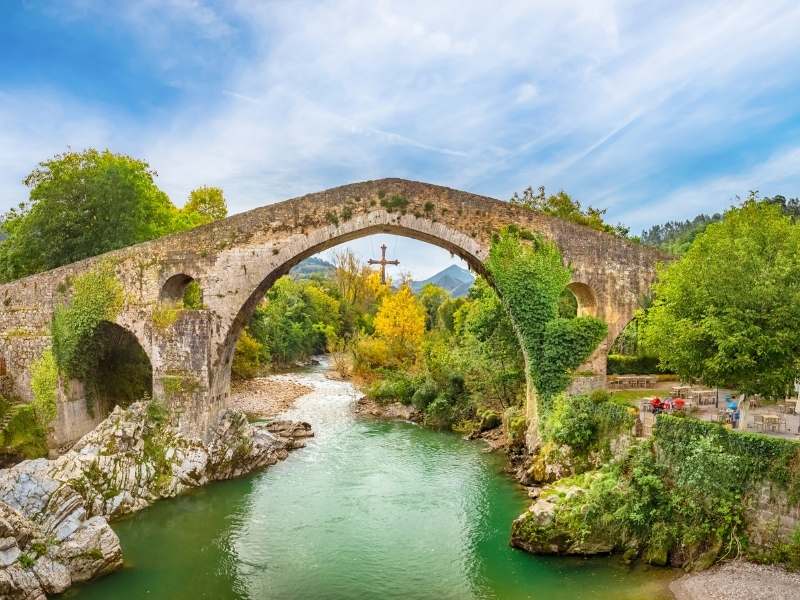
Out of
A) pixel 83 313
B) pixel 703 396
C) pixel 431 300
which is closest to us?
pixel 703 396

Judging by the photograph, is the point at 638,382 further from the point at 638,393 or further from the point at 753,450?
the point at 753,450

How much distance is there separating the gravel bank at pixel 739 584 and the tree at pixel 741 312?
3176mm

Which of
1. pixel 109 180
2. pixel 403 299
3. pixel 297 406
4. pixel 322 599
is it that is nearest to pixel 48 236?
pixel 109 180

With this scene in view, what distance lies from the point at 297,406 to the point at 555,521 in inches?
633

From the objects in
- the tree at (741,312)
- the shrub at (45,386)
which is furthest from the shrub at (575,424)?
the shrub at (45,386)

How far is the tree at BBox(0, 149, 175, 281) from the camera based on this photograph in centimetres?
2191

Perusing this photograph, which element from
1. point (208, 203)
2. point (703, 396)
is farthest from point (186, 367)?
point (208, 203)

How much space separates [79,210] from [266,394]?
435 inches

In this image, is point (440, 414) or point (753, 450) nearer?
point (753, 450)

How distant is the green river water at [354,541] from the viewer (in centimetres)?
1027

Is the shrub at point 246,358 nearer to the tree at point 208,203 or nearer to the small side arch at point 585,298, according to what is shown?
the tree at point 208,203

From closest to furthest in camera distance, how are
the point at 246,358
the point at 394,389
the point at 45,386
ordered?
the point at 45,386 < the point at 394,389 < the point at 246,358

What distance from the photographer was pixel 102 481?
45.8 feet

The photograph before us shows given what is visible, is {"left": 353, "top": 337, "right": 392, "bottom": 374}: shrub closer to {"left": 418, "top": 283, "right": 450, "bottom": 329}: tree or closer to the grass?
{"left": 418, "top": 283, "right": 450, "bottom": 329}: tree
